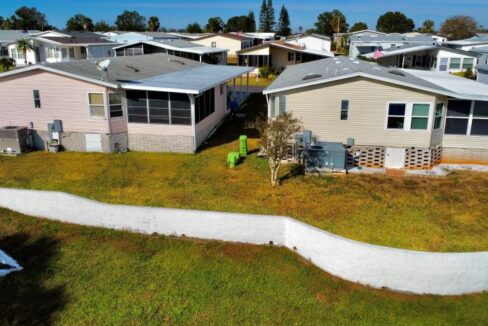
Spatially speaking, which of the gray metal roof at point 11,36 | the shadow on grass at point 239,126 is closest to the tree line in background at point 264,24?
the gray metal roof at point 11,36

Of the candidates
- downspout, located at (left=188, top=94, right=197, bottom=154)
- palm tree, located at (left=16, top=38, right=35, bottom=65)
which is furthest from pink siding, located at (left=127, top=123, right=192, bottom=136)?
palm tree, located at (left=16, top=38, right=35, bottom=65)

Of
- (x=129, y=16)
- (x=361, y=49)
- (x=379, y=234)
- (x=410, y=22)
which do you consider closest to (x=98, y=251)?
(x=379, y=234)

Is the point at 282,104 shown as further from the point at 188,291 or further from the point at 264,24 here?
the point at 264,24

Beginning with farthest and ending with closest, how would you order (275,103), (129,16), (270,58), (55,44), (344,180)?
(129,16) → (55,44) → (270,58) → (275,103) → (344,180)

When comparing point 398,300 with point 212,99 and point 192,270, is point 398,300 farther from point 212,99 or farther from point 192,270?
point 212,99

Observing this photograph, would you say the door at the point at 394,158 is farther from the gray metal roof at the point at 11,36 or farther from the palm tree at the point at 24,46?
the gray metal roof at the point at 11,36

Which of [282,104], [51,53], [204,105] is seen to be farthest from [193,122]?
[51,53]
